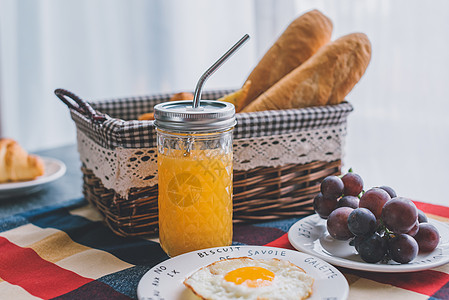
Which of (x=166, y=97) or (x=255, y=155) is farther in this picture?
(x=166, y=97)

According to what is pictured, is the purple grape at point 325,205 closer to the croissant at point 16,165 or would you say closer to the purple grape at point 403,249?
the purple grape at point 403,249

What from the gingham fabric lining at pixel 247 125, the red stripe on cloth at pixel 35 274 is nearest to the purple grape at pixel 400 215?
the gingham fabric lining at pixel 247 125

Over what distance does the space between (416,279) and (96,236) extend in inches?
23.9

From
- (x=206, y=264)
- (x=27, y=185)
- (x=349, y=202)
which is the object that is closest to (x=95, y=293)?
(x=206, y=264)

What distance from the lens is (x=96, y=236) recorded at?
965 mm

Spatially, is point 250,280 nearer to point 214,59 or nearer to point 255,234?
point 255,234

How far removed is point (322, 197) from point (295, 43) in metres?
0.45

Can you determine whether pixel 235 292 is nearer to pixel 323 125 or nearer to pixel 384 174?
pixel 323 125

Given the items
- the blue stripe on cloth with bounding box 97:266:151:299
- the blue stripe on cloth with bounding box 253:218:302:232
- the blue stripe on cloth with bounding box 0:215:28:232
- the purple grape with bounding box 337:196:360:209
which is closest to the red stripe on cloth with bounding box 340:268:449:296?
the purple grape with bounding box 337:196:360:209

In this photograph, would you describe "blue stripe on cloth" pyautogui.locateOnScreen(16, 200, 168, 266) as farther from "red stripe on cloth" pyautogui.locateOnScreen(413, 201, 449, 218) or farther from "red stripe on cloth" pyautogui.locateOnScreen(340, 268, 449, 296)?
"red stripe on cloth" pyautogui.locateOnScreen(413, 201, 449, 218)

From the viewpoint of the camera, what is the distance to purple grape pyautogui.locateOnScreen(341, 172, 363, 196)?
0.87m

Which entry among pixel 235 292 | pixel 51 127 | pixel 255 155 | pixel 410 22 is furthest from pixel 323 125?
pixel 51 127

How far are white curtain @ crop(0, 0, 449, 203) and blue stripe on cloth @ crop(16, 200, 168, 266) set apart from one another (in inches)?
47.3

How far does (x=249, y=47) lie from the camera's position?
8.77 feet
